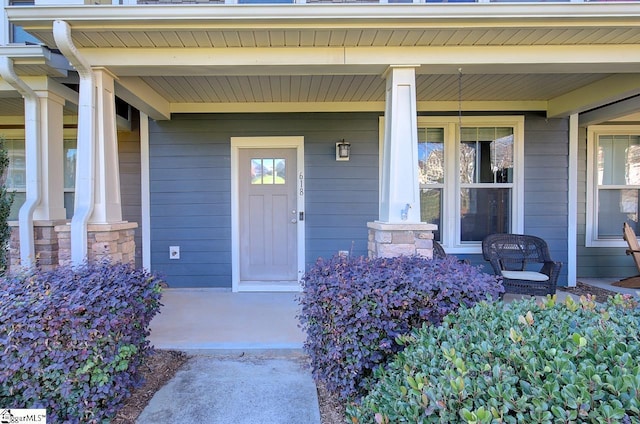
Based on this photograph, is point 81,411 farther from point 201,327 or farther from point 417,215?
point 417,215

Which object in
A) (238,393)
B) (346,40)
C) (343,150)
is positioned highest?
(346,40)

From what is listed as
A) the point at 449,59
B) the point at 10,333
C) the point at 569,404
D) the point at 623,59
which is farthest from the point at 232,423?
the point at 623,59

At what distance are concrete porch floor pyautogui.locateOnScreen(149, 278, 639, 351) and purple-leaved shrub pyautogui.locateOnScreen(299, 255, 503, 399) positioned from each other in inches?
33.5

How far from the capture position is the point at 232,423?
A: 193 centimetres

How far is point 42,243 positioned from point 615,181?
7.05 m

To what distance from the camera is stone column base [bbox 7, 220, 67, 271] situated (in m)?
3.30

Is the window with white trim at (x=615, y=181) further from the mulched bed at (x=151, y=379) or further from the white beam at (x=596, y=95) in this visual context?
the mulched bed at (x=151, y=379)

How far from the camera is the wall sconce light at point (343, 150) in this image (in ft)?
14.6

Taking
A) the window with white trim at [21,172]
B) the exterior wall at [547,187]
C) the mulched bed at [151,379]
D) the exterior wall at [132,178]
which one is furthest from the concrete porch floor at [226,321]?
the window with white trim at [21,172]

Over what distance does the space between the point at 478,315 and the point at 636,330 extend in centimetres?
53

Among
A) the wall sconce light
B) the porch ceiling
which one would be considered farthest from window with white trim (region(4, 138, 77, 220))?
the wall sconce light

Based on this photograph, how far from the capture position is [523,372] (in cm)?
107

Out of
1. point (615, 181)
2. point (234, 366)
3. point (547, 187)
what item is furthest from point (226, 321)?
point (615, 181)

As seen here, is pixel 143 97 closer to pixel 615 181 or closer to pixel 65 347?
pixel 65 347
